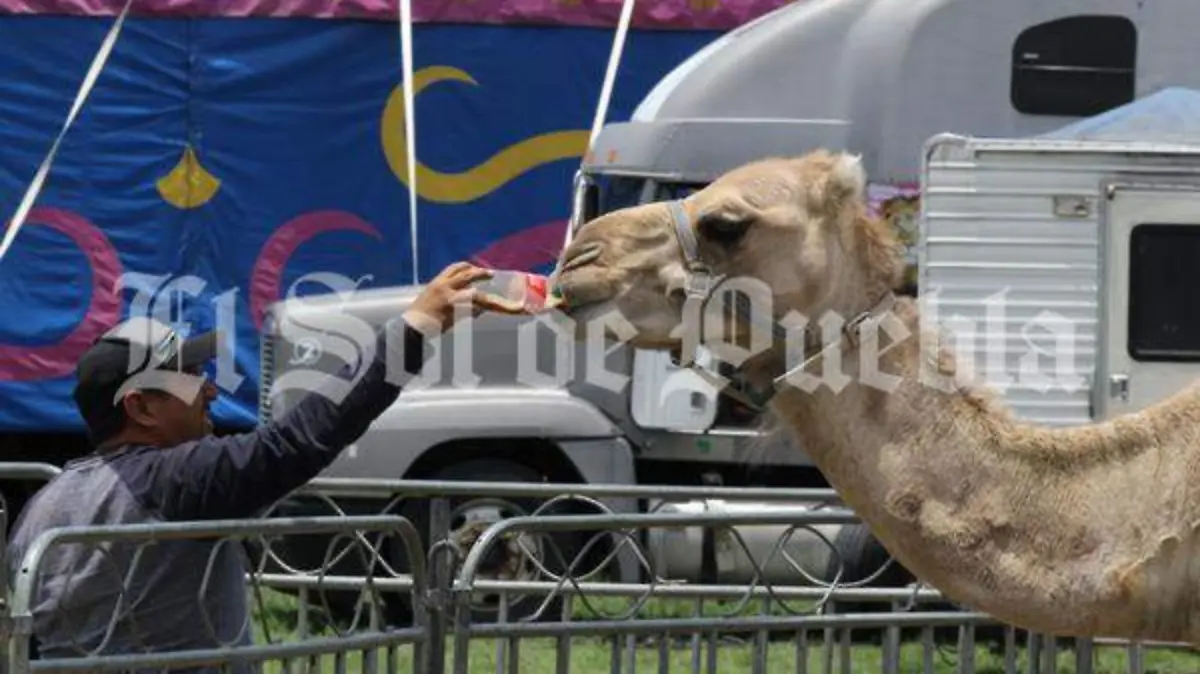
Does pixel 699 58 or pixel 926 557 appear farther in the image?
pixel 699 58

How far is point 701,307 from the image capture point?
5691 mm

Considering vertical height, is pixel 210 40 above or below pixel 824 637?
above

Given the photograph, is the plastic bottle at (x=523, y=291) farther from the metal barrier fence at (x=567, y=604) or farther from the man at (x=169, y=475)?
the metal barrier fence at (x=567, y=604)

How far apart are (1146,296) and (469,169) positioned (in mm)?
4866

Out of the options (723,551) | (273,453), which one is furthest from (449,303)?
(723,551)

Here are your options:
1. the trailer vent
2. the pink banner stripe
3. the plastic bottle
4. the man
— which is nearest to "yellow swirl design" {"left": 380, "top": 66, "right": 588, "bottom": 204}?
the pink banner stripe

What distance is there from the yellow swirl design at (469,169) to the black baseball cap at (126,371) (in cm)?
990

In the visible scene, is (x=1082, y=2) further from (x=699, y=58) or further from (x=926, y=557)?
(x=926, y=557)

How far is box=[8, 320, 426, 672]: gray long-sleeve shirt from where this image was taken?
5.57 meters

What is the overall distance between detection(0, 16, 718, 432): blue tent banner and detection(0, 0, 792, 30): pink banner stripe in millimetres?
76

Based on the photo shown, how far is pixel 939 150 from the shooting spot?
12.5m

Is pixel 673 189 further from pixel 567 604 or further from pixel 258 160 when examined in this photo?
pixel 567 604

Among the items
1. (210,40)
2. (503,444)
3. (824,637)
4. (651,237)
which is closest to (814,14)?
(503,444)

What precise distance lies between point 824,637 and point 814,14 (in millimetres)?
6128
